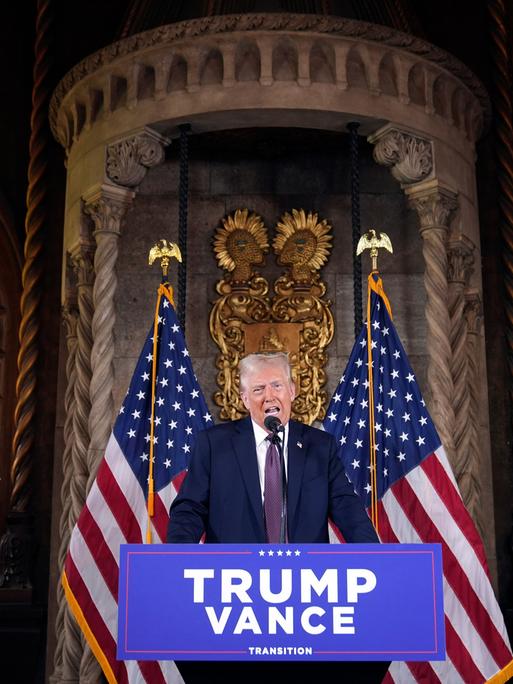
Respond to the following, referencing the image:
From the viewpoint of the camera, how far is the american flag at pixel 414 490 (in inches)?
226

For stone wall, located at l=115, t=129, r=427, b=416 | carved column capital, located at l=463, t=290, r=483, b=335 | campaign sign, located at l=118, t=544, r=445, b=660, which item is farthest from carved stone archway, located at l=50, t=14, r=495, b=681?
campaign sign, located at l=118, t=544, r=445, b=660

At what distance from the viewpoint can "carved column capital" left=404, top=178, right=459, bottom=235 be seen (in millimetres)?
7113

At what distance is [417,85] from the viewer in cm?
720

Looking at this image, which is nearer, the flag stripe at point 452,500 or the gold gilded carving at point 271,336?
the flag stripe at point 452,500

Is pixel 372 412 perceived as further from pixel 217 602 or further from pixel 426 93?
pixel 217 602

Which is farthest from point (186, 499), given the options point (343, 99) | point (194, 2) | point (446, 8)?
point (446, 8)

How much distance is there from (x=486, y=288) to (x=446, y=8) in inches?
103

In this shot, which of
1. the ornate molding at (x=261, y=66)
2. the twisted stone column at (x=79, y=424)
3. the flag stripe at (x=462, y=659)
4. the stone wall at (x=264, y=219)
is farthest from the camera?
the stone wall at (x=264, y=219)

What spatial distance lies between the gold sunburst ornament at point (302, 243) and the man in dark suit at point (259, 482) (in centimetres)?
381

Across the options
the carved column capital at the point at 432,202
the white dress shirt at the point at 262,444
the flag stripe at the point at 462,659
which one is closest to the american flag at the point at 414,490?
the flag stripe at the point at 462,659

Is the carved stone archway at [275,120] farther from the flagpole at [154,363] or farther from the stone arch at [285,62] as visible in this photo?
the flagpole at [154,363]

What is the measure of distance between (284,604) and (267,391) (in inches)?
45.0

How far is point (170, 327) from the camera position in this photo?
6.44 meters

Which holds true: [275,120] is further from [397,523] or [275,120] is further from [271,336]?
[397,523]
